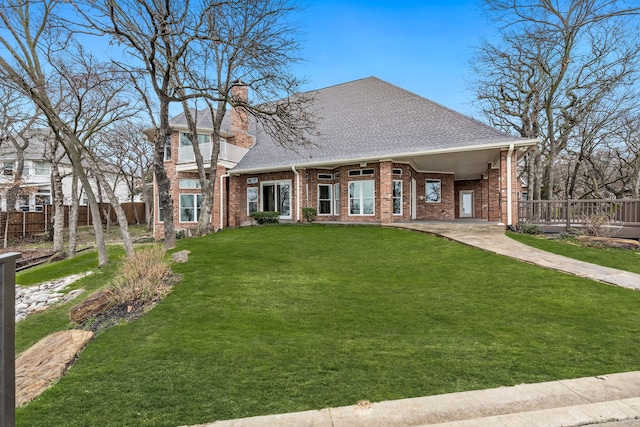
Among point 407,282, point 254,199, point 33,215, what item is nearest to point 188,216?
point 254,199

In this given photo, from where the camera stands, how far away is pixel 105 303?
5.68 m

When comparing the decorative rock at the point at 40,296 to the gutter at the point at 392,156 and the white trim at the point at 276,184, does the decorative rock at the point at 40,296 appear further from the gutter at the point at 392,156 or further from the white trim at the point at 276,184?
the white trim at the point at 276,184

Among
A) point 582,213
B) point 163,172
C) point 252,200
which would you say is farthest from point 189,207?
point 582,213

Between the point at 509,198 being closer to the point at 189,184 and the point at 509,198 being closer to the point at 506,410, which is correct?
the point at 506,410

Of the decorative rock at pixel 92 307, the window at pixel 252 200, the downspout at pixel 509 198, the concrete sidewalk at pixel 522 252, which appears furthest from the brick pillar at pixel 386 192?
the decorative rock at pixel 92 307

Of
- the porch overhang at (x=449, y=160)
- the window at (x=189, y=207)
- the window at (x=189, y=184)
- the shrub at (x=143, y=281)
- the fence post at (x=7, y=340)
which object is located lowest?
the shrub at (x=143, y=281)

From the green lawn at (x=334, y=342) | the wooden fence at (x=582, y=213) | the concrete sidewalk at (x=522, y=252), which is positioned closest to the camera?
the green lawn at (x=334, y=342)

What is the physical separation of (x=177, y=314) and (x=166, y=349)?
126 cm

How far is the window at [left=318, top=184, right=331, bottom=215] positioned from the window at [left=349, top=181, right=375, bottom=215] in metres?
1.63

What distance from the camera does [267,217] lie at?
674 inches

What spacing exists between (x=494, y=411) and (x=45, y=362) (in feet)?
15.2

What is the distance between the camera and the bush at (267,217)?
17078mm

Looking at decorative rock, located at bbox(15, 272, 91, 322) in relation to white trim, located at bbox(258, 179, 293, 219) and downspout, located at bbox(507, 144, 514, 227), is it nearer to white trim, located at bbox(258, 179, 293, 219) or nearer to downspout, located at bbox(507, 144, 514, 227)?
white trim, located at bbox(258, 179, 293, 219)

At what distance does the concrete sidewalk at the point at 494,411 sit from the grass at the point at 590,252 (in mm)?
6471
